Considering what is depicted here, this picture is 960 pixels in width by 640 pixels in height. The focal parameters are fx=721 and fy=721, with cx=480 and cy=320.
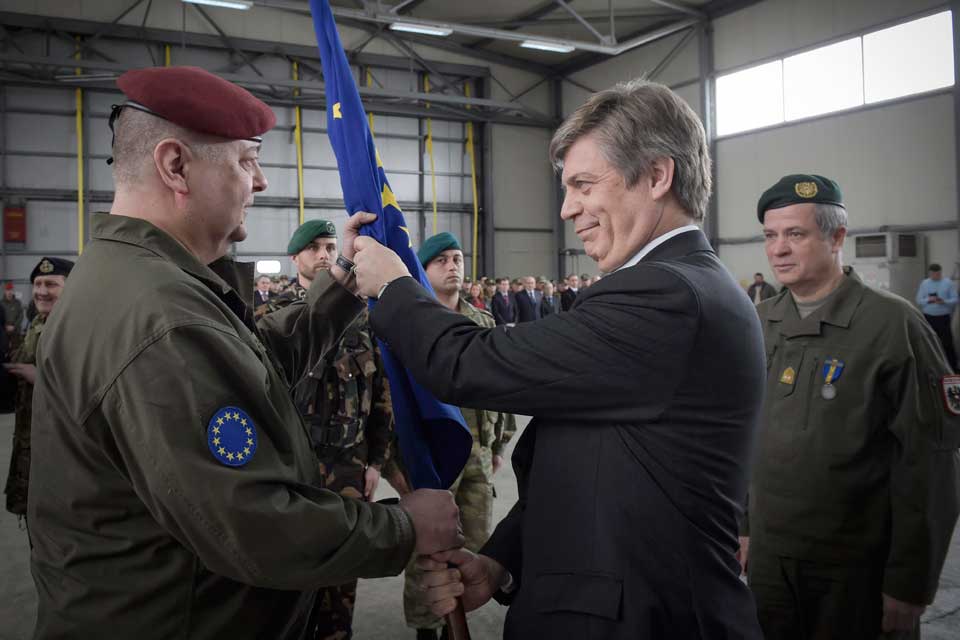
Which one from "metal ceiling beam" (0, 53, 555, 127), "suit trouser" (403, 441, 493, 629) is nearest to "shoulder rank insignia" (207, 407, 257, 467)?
"suit trouser" (403, 441, 493, 629)

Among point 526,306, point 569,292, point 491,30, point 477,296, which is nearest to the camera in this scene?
point 491,30

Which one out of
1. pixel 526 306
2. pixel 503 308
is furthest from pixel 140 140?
pixel 526 306

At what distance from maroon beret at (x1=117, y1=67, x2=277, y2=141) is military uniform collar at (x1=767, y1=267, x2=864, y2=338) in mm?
1907

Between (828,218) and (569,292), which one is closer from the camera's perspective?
(828,218)

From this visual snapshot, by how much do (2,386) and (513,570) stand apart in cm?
352

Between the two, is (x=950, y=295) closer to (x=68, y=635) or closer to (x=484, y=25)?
(x=484, y=25)

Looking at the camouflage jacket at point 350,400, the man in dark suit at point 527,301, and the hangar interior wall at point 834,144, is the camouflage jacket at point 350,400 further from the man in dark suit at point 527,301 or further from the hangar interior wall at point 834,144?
the man in dark suit at point 527,301

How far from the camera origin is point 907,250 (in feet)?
42.0

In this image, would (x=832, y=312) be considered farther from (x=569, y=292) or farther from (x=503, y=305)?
(x=569, y=292)

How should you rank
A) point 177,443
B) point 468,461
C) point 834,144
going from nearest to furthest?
1. point 177,443
2. point 468,461
3. point 834,144

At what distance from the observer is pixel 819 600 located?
2275 mm

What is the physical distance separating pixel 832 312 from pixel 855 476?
21.2 inches

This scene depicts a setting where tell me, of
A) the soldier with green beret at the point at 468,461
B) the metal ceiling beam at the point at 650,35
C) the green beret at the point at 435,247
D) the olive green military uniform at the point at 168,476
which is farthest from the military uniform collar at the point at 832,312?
the metal ceiling beam at the point at 650,35

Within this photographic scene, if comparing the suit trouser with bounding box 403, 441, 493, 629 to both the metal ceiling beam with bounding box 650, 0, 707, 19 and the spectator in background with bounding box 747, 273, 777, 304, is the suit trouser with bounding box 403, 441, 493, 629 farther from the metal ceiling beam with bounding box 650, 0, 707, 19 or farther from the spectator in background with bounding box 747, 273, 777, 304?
the metal ceiling beam with bounding box 650, 0, 707, 19
